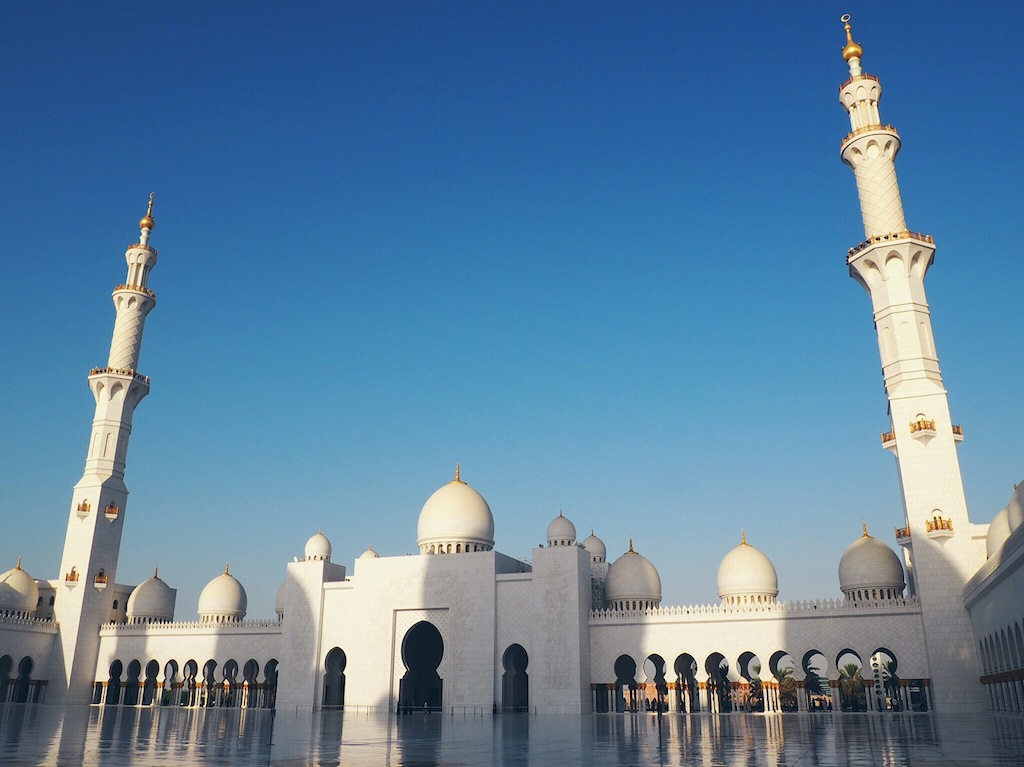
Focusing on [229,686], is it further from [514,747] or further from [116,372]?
[514,747]

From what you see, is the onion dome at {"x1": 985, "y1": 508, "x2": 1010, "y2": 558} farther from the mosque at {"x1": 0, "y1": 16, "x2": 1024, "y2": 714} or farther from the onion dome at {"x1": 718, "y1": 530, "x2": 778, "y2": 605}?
the onion dome at {"x1": 718, "y1": 530, "x2": 778, "y2": 605}

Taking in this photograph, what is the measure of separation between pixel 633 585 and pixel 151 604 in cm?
2379

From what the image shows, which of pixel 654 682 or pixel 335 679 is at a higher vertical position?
pixel 335 679

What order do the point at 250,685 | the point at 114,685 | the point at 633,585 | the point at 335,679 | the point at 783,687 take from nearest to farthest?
the point at 633,585 → the point at 335,679 → the point at 250,685 → the point at 114,685 → the point at 783,687

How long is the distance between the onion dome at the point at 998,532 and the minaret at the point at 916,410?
1624mm

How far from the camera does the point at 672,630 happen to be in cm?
2975

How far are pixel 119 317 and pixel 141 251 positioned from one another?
3.58 m

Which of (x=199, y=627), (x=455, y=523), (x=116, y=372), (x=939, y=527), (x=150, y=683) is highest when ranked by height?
(x=116, y=372)

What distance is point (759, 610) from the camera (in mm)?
28891

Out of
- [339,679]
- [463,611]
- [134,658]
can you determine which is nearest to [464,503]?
[463,611]

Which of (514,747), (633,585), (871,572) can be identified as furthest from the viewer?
(633,585)

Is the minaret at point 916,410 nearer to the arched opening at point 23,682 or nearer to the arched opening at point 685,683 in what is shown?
the arched opening at point 685,683

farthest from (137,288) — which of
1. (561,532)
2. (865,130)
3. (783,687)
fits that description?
(783,687)

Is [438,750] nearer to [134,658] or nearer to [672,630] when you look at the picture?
[672,630]
